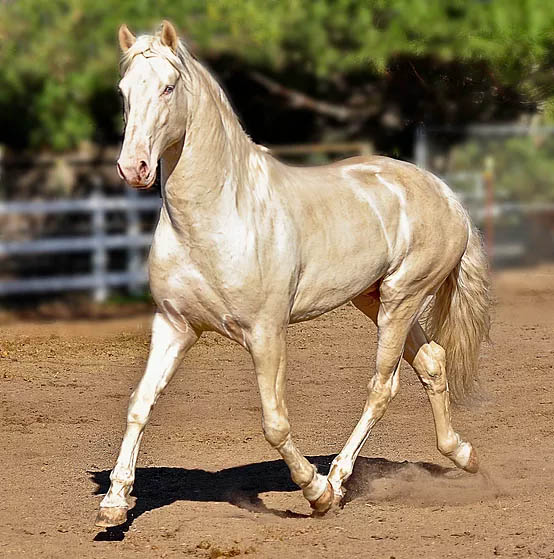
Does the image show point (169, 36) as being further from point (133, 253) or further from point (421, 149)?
point (421, 149)

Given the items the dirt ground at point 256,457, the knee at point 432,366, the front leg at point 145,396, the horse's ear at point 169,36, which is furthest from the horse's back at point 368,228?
the dirt ground at point 256,457

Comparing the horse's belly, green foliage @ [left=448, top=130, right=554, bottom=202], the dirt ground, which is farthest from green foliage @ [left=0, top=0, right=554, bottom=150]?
the horse's belly

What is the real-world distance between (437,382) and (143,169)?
1.93 metres

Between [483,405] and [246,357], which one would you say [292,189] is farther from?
[246,357]

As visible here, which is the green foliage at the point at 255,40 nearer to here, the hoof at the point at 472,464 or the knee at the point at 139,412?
the hoof at the point at 472,464

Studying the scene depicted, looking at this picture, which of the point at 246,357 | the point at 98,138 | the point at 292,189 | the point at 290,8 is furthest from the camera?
the point at 98,138

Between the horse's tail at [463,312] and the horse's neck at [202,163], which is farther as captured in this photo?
the horse's tail at [463,312]

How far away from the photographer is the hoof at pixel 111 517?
369cm

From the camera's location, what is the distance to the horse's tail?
16.0 ft

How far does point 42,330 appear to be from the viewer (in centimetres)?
922

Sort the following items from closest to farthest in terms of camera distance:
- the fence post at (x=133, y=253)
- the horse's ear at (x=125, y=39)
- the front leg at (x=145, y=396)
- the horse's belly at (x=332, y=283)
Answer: the horse's ear at (x=125, y=39), the front leg at (x=145, y=396), the horse's belly at (x=332, y=283), the fence post at (x=133, y=253)

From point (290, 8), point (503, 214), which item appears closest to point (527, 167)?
point (503, 214)

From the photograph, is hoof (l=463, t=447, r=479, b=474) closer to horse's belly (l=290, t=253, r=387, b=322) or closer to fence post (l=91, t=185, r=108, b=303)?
horse's belly (l=290, t=253, r=387, b=322)

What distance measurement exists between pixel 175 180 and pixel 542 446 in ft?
8.44
